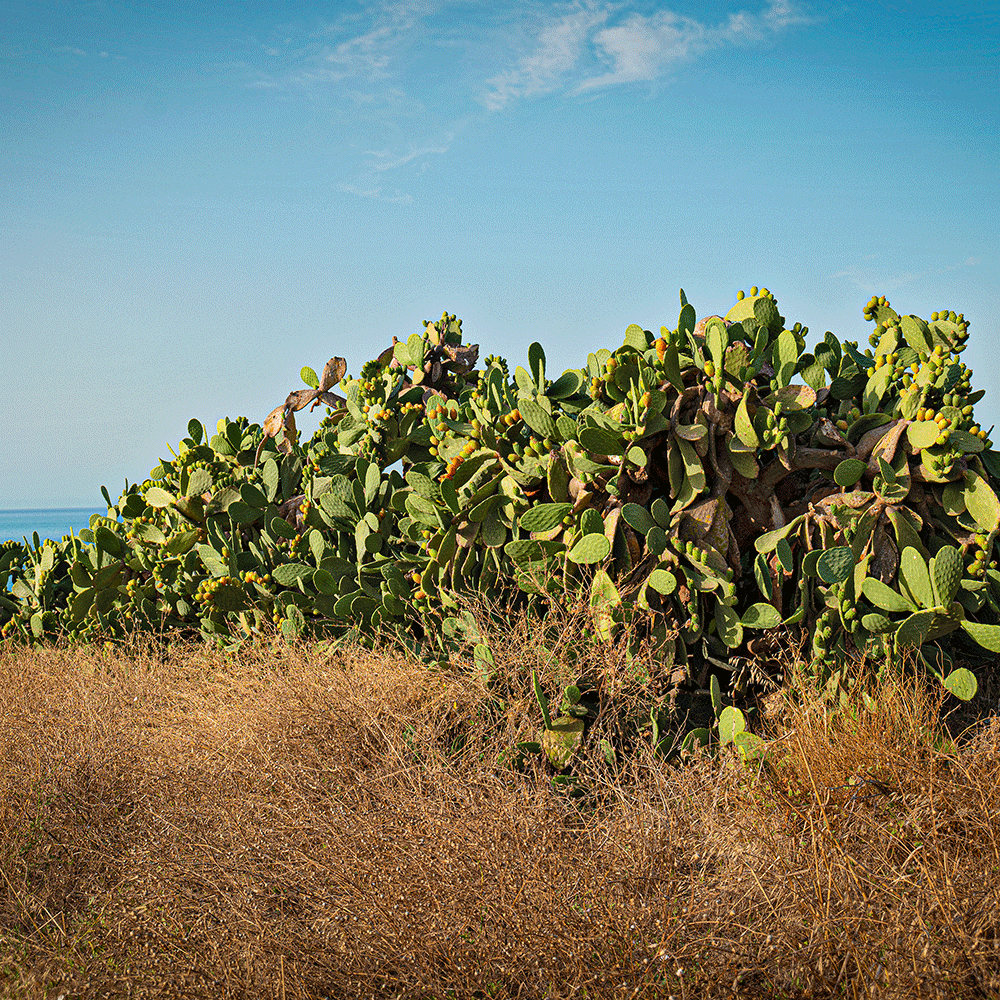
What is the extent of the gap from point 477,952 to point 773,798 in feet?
3.96

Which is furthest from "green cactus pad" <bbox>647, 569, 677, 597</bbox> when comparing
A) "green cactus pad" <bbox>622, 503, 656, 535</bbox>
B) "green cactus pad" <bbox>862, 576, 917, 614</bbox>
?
"green cactus pad" <bbox>862, 576, 917, 614</bbox>

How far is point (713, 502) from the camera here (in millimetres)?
3389

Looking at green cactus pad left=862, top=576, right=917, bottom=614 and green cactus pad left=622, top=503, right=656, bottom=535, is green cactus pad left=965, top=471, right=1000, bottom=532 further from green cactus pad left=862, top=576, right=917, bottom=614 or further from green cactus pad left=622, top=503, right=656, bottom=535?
green cactus pad left=622, top=503, right=656, bottom=535

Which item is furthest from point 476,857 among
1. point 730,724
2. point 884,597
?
point 884,597

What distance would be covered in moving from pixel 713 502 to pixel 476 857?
168cm

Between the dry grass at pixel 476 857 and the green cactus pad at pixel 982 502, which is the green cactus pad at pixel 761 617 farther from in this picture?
the green cactus pad at pixel 982 502

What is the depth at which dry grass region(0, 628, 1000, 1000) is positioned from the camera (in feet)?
6.74

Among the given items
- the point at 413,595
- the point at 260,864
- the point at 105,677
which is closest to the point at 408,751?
the point at 260,864

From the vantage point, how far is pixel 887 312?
12.4 feet

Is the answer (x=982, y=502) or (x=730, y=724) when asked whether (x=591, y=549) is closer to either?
(x=730, y=724)

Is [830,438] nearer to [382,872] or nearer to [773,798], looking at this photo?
[773,798]

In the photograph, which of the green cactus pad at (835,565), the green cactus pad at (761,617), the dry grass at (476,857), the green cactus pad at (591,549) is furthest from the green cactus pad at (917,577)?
the green cactus pad at (591,549)

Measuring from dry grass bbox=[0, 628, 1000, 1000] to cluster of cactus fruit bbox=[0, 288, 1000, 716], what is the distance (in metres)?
0.31

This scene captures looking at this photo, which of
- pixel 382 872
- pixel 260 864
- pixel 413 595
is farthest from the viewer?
pixel 413 595
